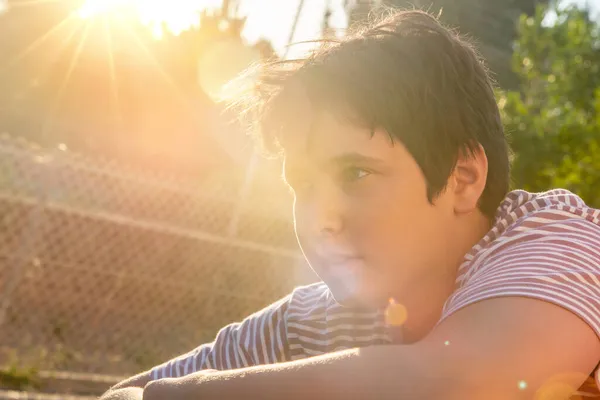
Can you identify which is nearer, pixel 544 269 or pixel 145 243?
pixel 544 269

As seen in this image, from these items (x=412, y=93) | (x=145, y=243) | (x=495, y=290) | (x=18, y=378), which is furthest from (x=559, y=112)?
(x=495, y=290)

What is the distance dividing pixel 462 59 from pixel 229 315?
6.62 metres

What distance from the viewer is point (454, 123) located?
1376mm

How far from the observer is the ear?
135 centimetres

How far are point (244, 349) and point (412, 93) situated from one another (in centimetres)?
70

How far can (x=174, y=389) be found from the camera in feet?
3.32

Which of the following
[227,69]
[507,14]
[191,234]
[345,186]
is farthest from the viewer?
[507,14]

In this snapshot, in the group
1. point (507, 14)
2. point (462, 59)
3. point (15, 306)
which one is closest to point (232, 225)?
point (15, 306)

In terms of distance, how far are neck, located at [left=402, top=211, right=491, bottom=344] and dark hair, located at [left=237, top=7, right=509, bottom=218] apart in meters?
0.10

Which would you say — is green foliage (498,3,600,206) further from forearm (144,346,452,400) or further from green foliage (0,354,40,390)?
forearm (144,346,452,400)

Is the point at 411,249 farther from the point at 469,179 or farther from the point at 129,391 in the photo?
the point at 129,391

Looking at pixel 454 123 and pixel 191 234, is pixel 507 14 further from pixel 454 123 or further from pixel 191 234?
pixel 454 123

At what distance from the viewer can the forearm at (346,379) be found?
0.86m

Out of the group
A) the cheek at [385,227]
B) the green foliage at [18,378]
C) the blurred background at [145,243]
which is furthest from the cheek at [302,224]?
the green foliage at [18,378]
